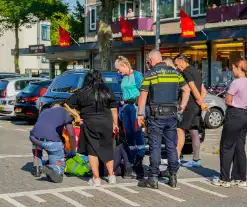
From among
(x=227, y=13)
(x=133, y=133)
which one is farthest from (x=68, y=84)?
(x=227, y=13)

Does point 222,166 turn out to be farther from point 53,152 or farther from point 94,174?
point 53,152

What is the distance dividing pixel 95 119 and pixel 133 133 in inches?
46.5

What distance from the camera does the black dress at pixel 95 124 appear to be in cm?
796

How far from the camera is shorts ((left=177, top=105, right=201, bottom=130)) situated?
9.40 metres

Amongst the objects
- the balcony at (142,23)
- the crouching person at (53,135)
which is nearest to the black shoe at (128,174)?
the crouching person at (53,135)

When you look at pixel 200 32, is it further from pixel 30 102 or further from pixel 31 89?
pixel 30 102

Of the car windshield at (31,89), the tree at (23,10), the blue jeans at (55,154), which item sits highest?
the tree at (23,10)

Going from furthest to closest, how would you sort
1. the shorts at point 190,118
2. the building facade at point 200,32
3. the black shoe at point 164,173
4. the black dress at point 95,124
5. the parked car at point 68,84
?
the building facade at point 200,32 → the parked car at point 68,84 → the shorts at point 190,118 → the black shoe at point 164,173 → the black dress at point 95,124

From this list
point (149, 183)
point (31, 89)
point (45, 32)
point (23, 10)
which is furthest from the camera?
point (45, 32)

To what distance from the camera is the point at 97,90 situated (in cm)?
802

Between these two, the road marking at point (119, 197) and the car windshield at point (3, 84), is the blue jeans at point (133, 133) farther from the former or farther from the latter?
the car windshield at point (3, 84)

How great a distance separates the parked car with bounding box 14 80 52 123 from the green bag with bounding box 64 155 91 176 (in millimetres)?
8792

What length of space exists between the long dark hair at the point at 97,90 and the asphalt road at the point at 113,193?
49.2 inches

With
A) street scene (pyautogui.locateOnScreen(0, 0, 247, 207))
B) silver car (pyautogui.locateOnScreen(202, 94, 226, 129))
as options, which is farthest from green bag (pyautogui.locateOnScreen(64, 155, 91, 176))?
silver car (pyautogui.locateOnScreen(202, 94, 226, 129))
